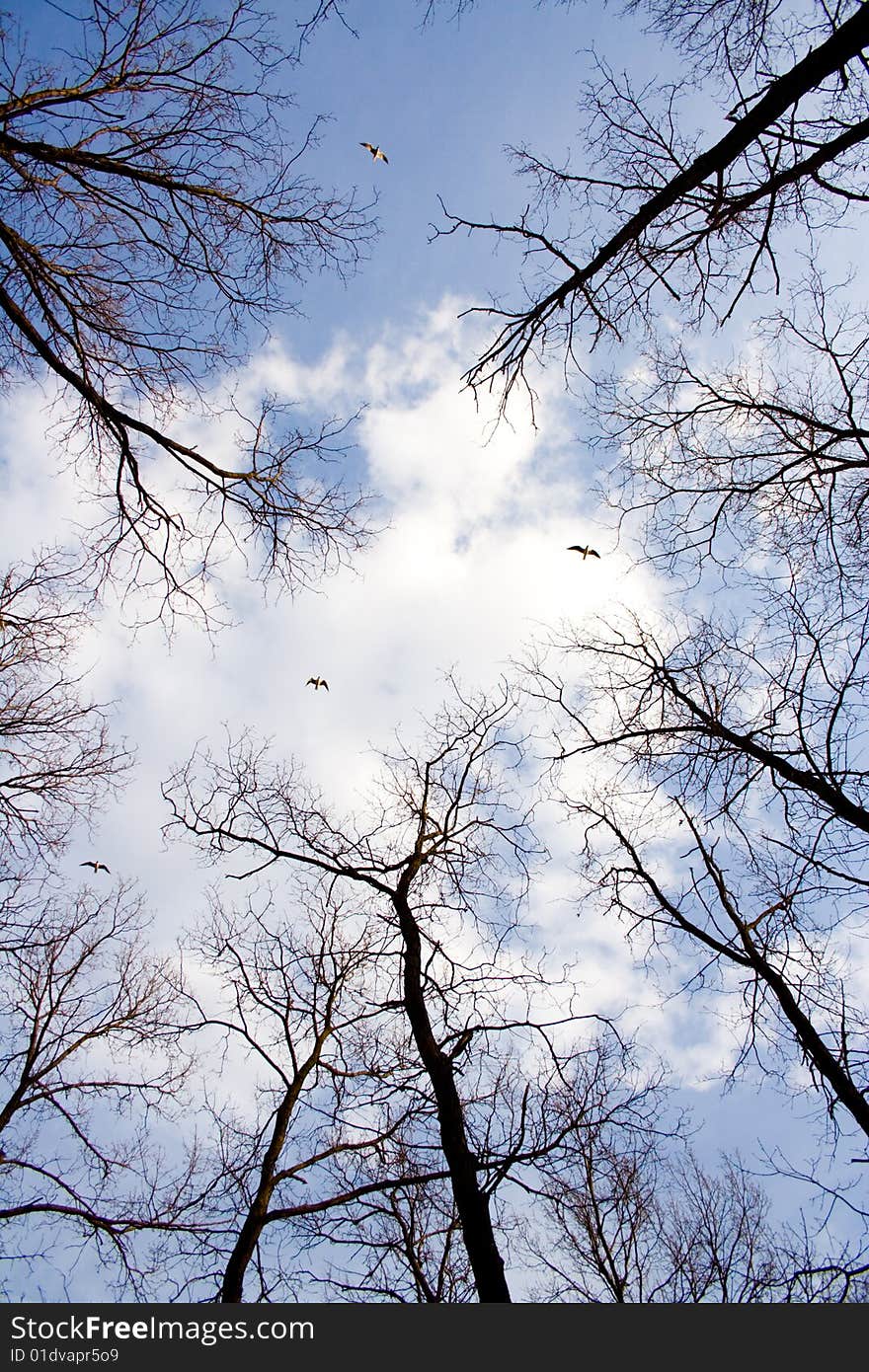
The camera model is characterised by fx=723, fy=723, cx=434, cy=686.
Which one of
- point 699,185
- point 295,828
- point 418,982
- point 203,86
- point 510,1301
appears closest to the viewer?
point 699,185

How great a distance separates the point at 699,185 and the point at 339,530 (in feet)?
9.87

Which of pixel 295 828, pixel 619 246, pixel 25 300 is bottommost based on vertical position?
pixel 295 828

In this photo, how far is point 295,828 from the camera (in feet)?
27.3

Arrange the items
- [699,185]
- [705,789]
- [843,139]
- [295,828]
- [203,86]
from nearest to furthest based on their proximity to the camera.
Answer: [843,139] < [699,185] < [203,86] < [705,789] < [295,828]

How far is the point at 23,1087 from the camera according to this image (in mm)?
8820

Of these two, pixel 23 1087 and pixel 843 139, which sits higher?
pixel 843 139

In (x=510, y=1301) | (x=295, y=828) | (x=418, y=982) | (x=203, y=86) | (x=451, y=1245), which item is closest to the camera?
(x=203, y=86)

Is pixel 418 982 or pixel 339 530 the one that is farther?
pixel 418 982

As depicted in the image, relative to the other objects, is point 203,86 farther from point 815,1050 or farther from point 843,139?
point 815,1050

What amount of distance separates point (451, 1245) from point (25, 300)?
1163cm

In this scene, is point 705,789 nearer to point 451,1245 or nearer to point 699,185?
point 699,185

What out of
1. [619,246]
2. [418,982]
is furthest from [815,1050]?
[619,246]

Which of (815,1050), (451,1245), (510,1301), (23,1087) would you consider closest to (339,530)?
(815,1050)

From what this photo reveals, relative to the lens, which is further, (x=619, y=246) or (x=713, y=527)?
(x=713, y=527)
